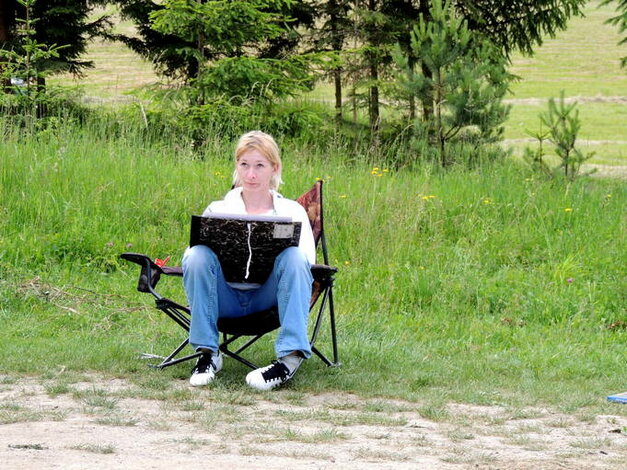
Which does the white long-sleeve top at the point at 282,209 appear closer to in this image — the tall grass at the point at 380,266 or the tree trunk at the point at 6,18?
the tall grass at the point at 380,266

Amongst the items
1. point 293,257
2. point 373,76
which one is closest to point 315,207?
point 293,257

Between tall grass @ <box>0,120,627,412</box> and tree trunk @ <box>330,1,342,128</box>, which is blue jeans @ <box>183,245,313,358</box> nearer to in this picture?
tall grass @ <box>0,120,627,412</box>

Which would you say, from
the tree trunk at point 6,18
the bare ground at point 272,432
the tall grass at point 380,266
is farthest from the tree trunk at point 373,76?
the bare ground at point 272,432

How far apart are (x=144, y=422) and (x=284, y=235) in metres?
1.27

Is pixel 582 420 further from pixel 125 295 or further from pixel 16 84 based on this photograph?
pixel 16 84

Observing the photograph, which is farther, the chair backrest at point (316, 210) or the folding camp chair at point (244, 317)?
the chair backrest at point (316, 210)

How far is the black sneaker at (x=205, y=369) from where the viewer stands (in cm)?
489

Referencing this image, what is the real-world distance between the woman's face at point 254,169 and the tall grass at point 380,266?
101 cm

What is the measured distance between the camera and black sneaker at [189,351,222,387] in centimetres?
489

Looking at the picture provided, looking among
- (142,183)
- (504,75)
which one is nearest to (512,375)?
(142,183)

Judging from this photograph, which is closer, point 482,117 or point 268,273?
point 268,273

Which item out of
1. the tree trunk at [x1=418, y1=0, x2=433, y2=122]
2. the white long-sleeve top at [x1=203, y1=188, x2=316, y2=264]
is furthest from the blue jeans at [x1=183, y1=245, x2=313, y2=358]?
the tree trunk at [x1=418, y1=0, x2=433, y2=122]

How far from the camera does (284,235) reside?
4.96m

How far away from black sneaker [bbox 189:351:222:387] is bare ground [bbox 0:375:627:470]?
3.7 inches
